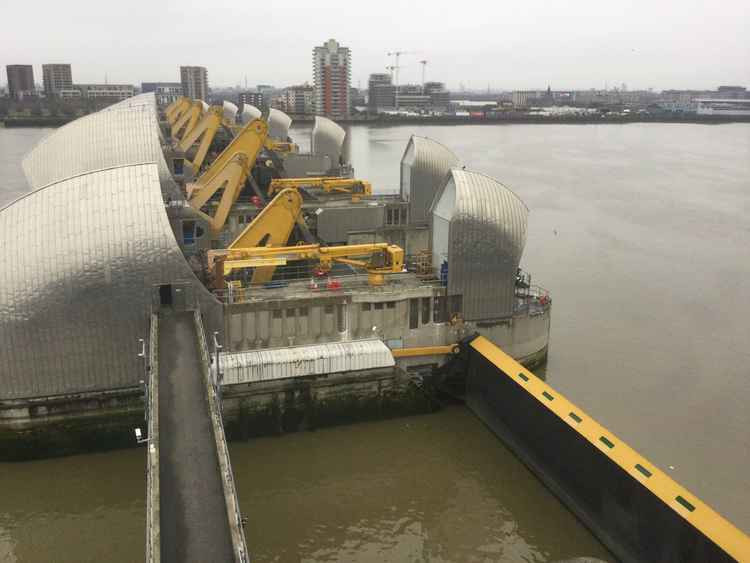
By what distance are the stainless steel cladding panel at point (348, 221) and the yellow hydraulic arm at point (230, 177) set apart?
14.5 ft

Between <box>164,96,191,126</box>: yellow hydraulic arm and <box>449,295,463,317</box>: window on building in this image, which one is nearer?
<box>449,295,463,317</box>: window on building

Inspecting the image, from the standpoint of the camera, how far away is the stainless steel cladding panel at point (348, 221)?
105 ft

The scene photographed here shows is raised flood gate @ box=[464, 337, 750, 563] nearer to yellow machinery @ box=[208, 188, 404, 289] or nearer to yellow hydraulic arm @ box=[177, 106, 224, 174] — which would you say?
yellow machinery @ box=[208, 188, 404, 289]

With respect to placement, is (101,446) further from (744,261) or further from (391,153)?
(391,153)

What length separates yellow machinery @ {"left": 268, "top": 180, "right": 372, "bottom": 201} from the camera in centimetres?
3603

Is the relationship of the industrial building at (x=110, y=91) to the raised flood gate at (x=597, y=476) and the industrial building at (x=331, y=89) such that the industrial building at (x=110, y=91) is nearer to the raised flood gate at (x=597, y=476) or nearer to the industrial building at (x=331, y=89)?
the industrial building at (x=331, y=89)

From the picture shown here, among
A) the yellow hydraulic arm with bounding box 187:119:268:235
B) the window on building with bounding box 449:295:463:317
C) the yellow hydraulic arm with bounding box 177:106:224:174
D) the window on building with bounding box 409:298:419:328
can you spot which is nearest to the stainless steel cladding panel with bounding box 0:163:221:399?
the window on building with bounding box 409:298:419:328

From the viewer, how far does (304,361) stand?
18297 millimetres

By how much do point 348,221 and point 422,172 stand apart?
4603 millimetres

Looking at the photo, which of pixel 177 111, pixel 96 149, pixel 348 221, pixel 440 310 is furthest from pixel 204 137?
pixel 177 111

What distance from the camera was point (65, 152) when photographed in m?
31.3

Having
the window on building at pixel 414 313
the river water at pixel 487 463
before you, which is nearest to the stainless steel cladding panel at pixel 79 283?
the river water at pixel 487 463

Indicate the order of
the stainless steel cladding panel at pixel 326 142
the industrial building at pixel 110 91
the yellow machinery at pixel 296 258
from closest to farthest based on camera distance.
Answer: the yellow machinery at pixel 296 258 → the stainless steel cladding panel at pixel 326 142 → the industrial building at pixel 110 91

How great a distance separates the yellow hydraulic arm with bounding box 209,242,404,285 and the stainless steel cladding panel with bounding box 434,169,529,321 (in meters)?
2.20
